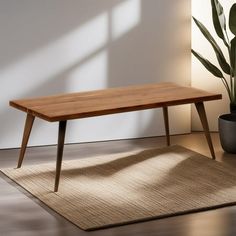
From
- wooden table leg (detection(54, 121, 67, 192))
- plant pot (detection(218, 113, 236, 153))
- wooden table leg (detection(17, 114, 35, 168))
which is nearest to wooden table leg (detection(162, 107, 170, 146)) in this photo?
plant pot (detection(218, 113, 236, 153))

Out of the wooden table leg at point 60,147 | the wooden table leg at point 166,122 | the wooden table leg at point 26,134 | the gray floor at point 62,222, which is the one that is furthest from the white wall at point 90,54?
the wooden table leg at point 60,147

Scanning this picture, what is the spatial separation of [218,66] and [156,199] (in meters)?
1.81

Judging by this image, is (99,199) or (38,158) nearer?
(99,199)

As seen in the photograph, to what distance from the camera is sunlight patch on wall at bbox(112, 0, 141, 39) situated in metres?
5.80

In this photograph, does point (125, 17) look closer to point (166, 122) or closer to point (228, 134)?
point (166, 122)

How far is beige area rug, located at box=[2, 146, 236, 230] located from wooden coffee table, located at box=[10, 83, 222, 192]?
0.55 feet

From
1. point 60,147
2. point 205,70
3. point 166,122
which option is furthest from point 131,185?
point 205,70

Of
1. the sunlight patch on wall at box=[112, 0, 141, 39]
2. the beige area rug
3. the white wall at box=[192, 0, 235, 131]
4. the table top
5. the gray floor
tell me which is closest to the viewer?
the gray floor

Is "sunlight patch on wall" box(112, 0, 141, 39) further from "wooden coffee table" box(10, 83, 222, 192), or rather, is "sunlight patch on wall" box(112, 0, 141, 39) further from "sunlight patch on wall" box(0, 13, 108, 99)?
"wooden coffee table" box(10, 83, 222, 192)

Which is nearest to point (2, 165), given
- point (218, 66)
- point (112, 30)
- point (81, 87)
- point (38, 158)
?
point (38, 158)

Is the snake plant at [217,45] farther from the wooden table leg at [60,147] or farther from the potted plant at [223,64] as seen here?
the wooden table leg at [60,147]

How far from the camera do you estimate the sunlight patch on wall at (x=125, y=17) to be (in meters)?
5.80

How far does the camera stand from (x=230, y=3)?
19.6ft

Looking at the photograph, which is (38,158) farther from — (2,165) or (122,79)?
(122,79)
